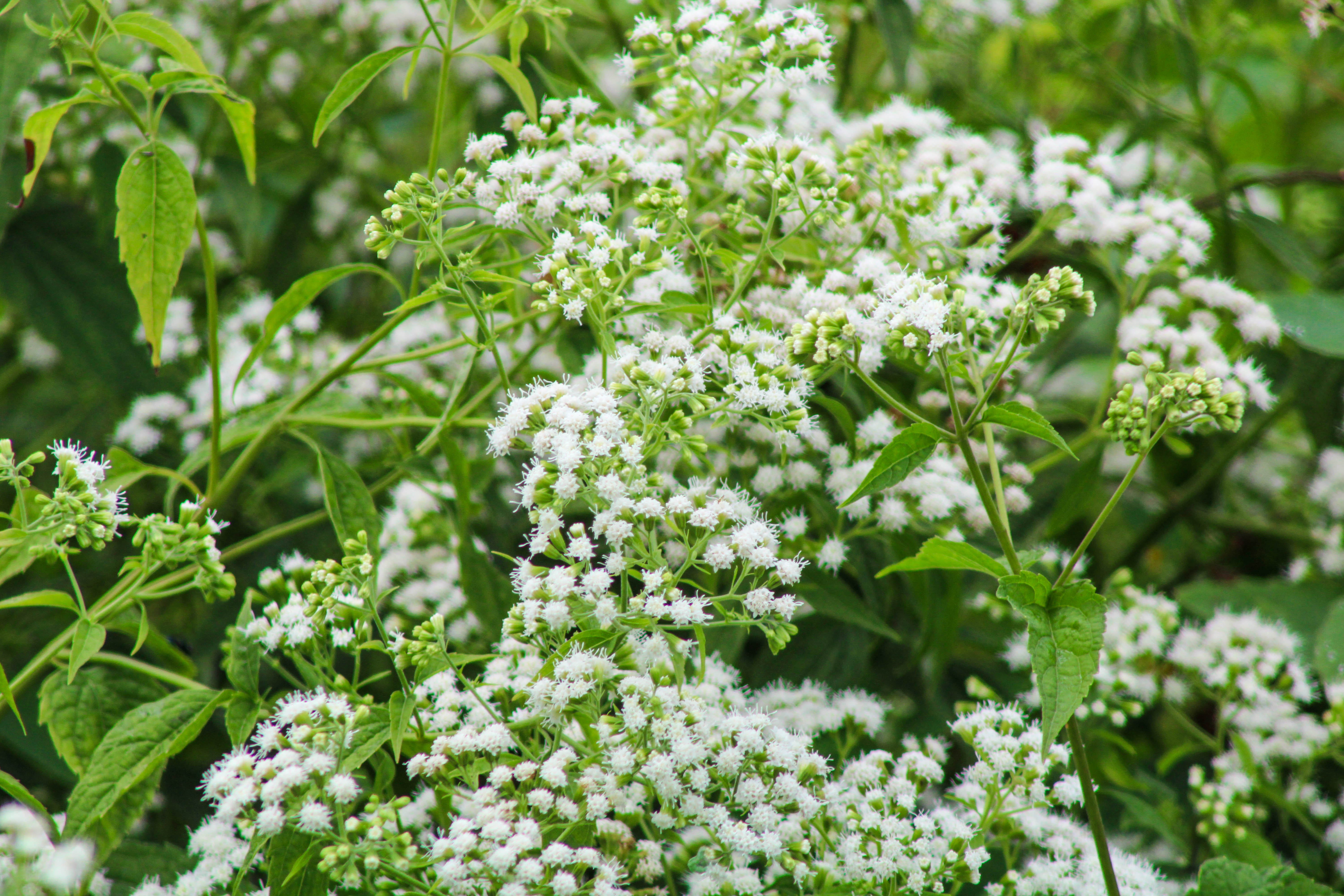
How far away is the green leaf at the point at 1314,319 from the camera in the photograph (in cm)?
155

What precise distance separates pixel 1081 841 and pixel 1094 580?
0.79 meters

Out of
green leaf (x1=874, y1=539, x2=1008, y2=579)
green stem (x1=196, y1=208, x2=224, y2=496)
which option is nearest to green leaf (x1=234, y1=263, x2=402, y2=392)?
green stem (x1=196, y1=208, x2=224, y2=496)

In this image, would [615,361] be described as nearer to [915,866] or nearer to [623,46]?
[915,866]

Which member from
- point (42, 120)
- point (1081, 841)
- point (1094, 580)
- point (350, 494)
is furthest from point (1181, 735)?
point (42, 120)

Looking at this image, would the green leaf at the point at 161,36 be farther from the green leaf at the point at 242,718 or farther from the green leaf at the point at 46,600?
the green leaf at the point at 242,718

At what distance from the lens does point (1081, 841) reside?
3.84 ft

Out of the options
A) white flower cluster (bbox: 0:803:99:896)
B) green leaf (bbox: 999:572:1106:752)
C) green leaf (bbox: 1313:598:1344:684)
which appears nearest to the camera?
white flower cluster (bbox: 0:803:99:896)

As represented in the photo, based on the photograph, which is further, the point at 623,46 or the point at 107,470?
the point at 623,46

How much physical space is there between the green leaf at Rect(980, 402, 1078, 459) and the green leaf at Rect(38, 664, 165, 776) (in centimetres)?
94

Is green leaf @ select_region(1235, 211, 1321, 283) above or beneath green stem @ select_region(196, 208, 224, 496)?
above

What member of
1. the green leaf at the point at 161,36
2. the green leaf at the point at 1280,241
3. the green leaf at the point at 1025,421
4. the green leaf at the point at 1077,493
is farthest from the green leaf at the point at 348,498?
the green leaf at the point at 1280,241

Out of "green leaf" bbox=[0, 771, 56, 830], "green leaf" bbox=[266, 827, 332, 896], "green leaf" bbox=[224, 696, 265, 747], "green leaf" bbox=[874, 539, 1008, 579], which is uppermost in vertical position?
"green leaf" bbox=[874, 539, 1008, 579]

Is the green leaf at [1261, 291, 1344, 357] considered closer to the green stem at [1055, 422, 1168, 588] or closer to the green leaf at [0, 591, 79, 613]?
the green stem at [1055, 422, 1168, 588]

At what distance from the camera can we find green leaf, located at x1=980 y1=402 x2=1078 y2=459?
900mm
